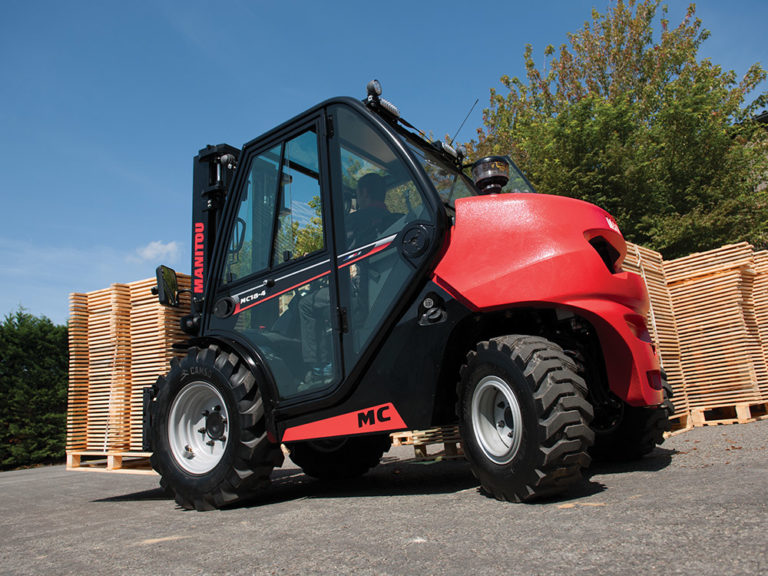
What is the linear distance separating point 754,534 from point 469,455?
1.53 m

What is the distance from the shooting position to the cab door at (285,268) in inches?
153

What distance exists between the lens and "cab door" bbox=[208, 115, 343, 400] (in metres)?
3.89

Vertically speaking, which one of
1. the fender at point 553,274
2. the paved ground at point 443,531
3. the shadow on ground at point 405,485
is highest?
the fender at point 553,274

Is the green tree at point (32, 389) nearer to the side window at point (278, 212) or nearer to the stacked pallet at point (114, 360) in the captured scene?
the stacked pallet at point (114, 360)

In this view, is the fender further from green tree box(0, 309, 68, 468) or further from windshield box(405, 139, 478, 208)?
green tree box(0, 309, 68, 468)

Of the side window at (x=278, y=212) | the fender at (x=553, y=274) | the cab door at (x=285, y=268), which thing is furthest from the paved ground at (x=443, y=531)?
the side window at (x=278, y=212)

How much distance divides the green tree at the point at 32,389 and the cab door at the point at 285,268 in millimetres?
10917

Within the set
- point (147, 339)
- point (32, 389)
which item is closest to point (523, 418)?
point (147, 339)

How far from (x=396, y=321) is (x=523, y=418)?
3.23 ft

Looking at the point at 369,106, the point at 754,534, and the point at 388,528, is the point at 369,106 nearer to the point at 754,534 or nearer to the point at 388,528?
the point at 388,528

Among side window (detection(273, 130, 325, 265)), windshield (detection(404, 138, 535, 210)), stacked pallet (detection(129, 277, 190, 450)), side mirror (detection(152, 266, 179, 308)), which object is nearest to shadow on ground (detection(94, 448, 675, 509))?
side mirror (detection(152, 266, 179, 308))

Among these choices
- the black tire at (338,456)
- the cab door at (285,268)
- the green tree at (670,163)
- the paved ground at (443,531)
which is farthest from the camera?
the green tree at (670,163)

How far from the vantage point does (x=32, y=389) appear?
13.0 metres

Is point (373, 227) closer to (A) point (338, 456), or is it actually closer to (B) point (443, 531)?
(B) point (443, 531)
